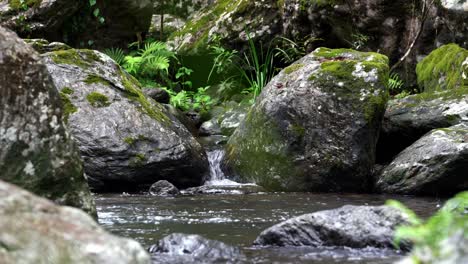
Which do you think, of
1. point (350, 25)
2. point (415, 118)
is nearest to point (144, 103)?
point (415, 118)

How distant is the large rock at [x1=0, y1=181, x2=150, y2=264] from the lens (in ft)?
7.09

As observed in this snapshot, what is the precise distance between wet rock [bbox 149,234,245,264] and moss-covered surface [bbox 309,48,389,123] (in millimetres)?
4074

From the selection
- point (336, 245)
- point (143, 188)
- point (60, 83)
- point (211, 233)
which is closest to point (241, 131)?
point (143, 188)

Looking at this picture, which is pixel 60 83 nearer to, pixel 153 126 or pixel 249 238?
pixel 153 126

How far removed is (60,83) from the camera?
800 centimetres

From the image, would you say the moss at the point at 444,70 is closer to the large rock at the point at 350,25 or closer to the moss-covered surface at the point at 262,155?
the large rock at the point at 350,25

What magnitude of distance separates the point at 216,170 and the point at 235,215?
2866 millimetres

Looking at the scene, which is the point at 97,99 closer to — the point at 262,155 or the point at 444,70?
the point at 262,155

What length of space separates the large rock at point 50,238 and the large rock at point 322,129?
17.8 feet

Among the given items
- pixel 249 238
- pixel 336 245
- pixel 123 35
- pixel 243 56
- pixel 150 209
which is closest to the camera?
pixel 336 245

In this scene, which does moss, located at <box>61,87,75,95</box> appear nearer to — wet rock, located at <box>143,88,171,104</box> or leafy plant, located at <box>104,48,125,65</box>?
wet rock, located at <box>143,88,171,104</box>

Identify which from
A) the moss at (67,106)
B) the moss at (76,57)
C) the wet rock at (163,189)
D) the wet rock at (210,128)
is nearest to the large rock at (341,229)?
the wet rock at (163,189)

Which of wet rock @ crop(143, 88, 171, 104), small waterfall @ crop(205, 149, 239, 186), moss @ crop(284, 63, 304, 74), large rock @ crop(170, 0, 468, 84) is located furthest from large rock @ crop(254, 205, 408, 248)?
wet rock @ crop(143, 88, 171, 104)

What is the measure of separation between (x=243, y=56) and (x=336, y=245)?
353 inches
